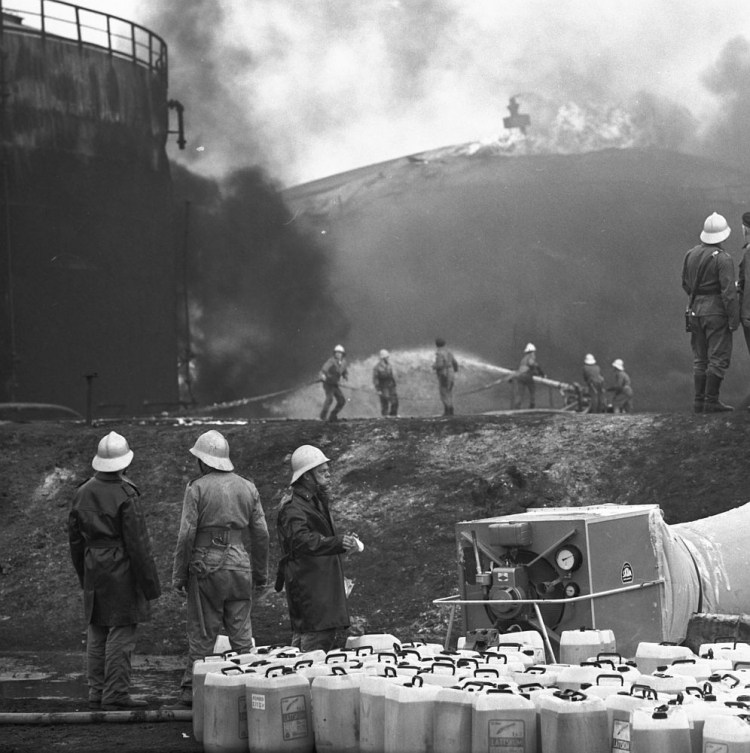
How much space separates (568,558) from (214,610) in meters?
2.49

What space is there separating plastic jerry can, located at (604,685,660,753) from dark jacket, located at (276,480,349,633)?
9.12ft

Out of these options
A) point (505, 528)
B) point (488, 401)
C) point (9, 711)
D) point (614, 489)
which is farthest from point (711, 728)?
point (488, 401)

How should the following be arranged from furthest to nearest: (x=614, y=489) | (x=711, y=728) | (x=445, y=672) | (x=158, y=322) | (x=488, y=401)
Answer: (x=488, y=401) → (x=158, y=322) → (x=614, y=489) → (x=445, y=672) → (x=711, y=728)

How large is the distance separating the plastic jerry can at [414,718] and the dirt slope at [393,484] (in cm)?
559

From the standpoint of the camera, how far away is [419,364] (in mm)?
38906

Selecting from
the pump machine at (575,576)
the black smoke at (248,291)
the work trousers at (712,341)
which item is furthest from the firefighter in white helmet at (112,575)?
the black smoke at (248,291)

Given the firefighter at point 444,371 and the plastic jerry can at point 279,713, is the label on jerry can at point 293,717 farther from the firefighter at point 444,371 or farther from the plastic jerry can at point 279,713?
the firefighter at point 444,371

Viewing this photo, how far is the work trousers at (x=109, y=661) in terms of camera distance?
334 inches

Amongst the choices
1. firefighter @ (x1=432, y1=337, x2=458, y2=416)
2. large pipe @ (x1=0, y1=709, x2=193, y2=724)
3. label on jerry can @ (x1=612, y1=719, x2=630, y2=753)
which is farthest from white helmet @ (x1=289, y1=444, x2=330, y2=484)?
firefighter @ (x1=432, y1=337, x2=458, y2=416)

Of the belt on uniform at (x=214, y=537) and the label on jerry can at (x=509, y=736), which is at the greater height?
the belt on uniform at (x=214, y=537)

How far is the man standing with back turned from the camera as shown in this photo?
1353cm

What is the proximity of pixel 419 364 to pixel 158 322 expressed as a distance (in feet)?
42.6

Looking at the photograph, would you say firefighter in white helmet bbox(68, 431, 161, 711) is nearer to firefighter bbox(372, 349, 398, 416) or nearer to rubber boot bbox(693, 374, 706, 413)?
rubber boot bbox(693, 374, 706, 413)

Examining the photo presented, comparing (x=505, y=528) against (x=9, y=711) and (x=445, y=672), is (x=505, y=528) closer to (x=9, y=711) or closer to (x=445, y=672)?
(x=445, y=672)
